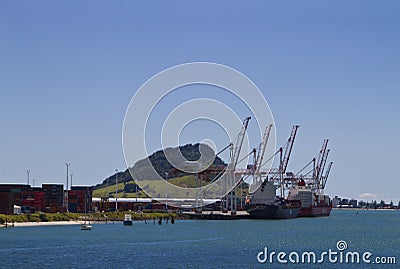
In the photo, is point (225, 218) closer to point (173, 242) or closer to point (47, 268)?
point (173, 242)

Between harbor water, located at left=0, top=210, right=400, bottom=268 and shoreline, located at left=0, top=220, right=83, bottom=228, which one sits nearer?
harbor water, located at left=0, top=210, right=400, bottom=268

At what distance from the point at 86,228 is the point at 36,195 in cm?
5109

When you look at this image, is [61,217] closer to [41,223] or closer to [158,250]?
[41,223]

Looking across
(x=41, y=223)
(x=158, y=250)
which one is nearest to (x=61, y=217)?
(x=41, y=223)

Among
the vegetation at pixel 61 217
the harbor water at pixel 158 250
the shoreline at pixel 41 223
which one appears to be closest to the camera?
the harbor water at pixel 158 250

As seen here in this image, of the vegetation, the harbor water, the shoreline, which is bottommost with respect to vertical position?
the harbor water

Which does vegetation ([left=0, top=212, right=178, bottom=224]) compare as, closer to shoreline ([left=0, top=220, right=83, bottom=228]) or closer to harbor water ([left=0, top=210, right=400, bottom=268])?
shoreline ([left=0, top=220, right=83, bottom=228])

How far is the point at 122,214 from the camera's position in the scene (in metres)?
190

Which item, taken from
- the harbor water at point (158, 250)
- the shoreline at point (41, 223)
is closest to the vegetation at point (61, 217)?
the shoreline at point (41, 223)

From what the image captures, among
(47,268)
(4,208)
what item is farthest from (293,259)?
(4,208)

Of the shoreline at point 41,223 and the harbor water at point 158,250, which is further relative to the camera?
the shoreline at point 41,223

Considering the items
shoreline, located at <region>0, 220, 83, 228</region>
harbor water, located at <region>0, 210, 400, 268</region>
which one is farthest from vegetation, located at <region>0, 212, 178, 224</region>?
harbor water, located at <region>0, 210, 400, 268</region>

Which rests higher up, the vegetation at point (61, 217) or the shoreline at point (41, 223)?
the vegetation at point (61, 217)

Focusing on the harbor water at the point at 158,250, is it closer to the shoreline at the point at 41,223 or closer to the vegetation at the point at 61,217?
the shoreline at the point at 41,223
